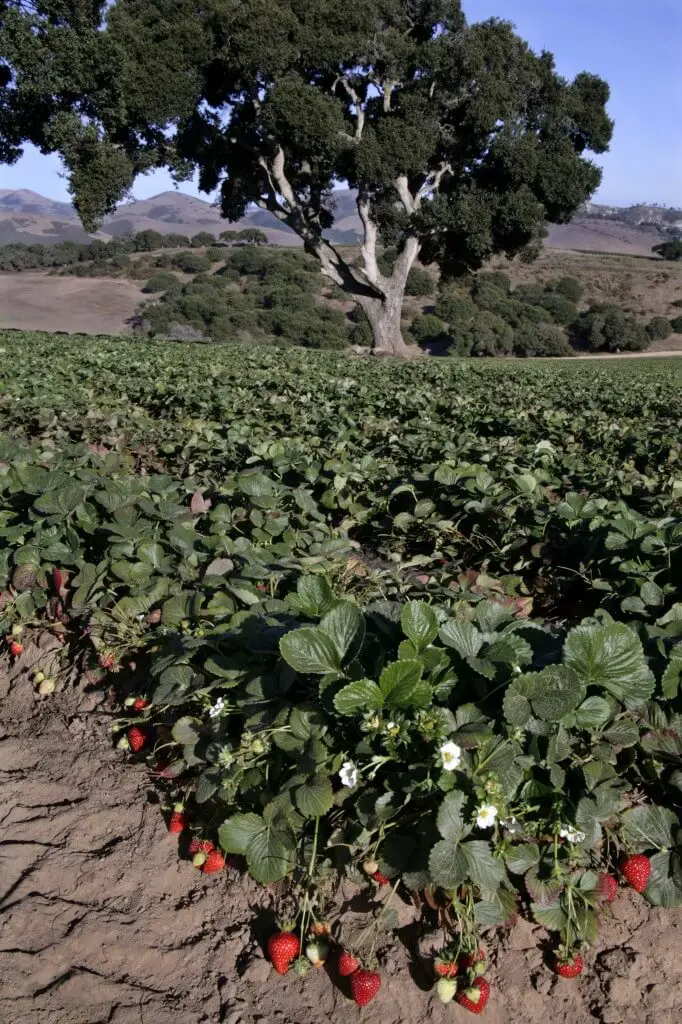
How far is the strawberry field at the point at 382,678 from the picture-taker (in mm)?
1593

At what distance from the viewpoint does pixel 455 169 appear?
23297mm

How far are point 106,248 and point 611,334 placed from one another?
156 feet

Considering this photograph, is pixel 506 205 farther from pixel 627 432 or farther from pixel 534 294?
pixel 534 294

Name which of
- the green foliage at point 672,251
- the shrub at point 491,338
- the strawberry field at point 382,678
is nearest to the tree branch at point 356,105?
the shrub at point 491,338

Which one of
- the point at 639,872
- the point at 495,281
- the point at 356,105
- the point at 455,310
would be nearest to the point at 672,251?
the point at 495,281

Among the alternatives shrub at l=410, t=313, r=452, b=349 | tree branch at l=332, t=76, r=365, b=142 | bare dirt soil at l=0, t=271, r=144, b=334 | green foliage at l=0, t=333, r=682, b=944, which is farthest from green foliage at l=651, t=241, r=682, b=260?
green foliage at l=0, t=333, r=682, b=944

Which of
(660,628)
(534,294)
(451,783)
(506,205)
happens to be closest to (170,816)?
(451,783)

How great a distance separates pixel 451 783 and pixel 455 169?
80.9ft

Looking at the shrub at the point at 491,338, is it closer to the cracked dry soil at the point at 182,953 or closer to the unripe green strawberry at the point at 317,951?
the cracked dry soil at the point at 182,953

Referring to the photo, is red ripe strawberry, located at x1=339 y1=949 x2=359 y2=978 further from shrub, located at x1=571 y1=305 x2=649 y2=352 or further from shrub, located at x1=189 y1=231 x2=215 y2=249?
shrub, located at x1=189 y1=231 x2=215 y2=249

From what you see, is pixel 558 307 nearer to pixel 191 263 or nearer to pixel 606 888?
pixel 191 263

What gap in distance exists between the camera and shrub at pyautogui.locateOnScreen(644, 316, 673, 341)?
43.8 metres

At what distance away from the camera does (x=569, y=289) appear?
5278 centimetres

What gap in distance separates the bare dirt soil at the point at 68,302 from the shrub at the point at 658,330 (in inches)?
1164
